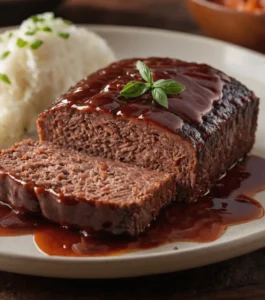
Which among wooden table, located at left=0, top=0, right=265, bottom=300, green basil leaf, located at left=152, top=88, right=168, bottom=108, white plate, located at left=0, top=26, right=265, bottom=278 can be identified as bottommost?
wooden table, located at left=0, top=0, right=265, bottom=300

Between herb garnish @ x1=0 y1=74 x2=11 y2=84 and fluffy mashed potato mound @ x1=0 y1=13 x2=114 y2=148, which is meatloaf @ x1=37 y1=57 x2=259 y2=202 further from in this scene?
herb garnish @ x1=0 y1=74 x2=11 y2=84

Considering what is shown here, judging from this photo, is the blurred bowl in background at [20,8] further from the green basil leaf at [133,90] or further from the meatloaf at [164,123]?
the green basil leaf at [133,90]

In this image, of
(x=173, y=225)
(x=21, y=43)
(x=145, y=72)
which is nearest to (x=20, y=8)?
(x=21, y=43)

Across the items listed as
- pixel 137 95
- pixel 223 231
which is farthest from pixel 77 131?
pixel 223 231

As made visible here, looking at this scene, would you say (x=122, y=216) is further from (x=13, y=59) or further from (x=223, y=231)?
(x=13, y=59)

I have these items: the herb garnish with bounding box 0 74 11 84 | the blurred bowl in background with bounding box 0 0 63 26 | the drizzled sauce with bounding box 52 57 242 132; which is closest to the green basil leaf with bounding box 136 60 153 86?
the drizzled sauce with bounding box 52 57 242 132
